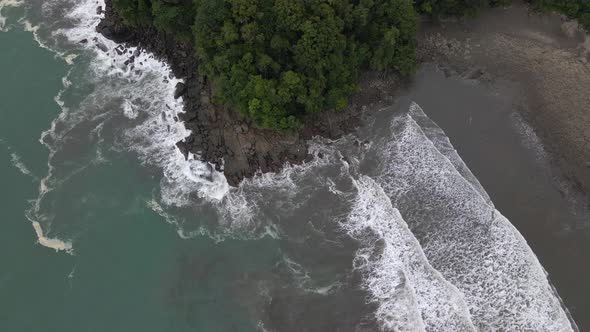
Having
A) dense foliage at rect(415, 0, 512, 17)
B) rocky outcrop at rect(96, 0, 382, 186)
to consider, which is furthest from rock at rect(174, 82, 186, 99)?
dense foliage at rect(415, 0, 512, 17)

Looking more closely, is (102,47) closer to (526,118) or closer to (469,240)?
(469,240)

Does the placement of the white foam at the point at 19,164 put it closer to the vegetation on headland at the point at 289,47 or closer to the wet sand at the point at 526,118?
the vegetation on headland at the point at 289,47

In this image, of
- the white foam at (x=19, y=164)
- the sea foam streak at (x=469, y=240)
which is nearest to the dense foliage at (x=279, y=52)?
the sea foam streak at (x=469, y=240)

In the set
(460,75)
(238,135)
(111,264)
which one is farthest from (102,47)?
(460,75)

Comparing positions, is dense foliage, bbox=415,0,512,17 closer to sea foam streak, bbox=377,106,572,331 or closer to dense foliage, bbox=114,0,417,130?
dense foliage, bbox=114,0,417,130

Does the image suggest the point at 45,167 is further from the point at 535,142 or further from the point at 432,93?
the point at 535,142
